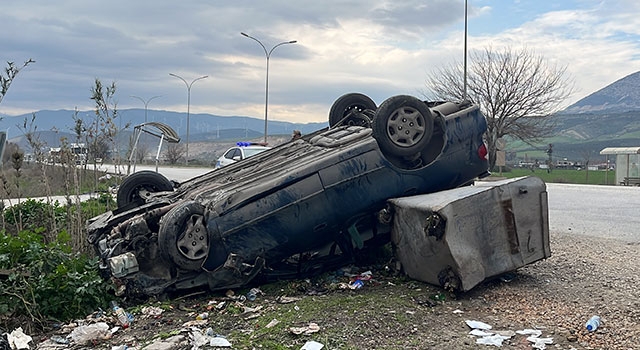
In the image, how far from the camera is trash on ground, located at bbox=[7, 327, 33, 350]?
4479 mm

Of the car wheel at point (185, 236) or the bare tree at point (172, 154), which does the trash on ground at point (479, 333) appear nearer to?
the car wheel at point (185, 236)

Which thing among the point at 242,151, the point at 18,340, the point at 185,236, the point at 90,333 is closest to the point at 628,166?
the point at 242,151

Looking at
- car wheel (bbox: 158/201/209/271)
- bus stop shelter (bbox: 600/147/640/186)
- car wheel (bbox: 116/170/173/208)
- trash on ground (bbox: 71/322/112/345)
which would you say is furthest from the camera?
bus stop shelter (bbox: 600/147/640/186)

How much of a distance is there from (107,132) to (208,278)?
128 inches

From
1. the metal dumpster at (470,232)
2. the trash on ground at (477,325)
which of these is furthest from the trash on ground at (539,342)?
the metal dumpster at (470,232)

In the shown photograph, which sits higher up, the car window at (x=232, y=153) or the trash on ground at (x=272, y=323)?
the car window at (x=232, y=153)

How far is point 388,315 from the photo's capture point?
182 inches

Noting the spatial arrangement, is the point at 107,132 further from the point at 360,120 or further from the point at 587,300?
the point at 587,300

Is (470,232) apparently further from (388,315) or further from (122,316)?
(122,316)

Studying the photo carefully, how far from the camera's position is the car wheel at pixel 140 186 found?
278 inches

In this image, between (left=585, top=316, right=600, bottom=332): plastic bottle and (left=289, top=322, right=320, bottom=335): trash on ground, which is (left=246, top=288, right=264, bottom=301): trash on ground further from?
(left=585, top=316, right=600, bottom=332): plastic bottle

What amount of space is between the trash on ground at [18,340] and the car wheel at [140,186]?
251 cm

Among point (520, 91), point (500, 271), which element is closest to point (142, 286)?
point (500, 271)

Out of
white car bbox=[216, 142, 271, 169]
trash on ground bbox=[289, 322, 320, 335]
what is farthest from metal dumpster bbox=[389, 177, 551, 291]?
white car bbox=[216, 142, 271, 169]
